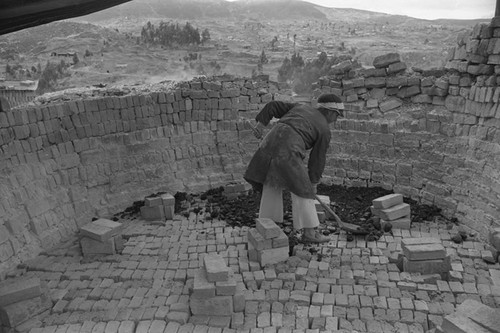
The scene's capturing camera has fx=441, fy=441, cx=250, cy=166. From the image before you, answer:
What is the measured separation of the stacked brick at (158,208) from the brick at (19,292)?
2316 millimetres

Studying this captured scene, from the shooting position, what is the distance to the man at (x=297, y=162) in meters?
5.55

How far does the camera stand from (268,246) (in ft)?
17.3

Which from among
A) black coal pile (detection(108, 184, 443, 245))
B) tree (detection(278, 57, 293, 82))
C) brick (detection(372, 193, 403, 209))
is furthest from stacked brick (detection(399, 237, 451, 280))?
tree (detection(278, 57, 293, 82))

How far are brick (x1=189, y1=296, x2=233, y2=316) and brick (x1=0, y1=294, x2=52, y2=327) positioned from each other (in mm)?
1599

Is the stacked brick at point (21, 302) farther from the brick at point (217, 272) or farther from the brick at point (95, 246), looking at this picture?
the brick at point (217, 272)

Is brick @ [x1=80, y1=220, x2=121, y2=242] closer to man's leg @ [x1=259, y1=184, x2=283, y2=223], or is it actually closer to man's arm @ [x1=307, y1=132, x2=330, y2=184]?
man's leg @ [x1=259, y1=184, x2=283, y2=223]

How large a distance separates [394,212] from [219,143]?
3.54 metres

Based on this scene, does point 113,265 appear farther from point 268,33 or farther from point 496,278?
point 268,33

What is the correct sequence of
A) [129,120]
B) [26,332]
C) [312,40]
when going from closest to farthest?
1. [26,332]
2. [129,120]
3. [312,40]

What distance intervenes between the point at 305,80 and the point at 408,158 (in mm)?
6409

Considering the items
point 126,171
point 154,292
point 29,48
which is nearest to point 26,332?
point 154,292

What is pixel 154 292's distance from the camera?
15.9ft

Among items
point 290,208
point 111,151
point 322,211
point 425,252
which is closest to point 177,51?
point 111,151

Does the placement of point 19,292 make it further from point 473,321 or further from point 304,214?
point 473,321
